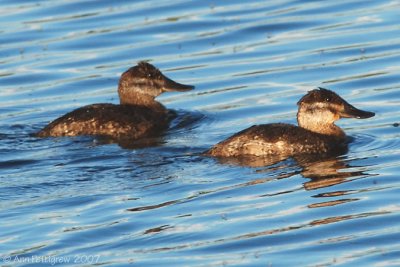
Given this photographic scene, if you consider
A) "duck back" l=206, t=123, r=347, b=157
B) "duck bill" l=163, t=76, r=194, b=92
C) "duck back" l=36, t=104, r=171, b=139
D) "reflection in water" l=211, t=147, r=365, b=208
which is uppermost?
"duck bill" l=163, t=76, r=194, b=92

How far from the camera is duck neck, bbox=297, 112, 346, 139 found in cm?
1406

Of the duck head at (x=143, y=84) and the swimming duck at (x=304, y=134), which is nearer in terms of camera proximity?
the swimming duck at (x=304, y=134)

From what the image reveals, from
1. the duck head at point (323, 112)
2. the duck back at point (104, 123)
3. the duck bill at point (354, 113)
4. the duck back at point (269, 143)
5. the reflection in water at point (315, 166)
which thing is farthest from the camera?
the duck back at point (104, 123)

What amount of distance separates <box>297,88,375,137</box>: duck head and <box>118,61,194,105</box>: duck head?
9.02 ft

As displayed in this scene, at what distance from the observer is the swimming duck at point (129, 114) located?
49.1 ft

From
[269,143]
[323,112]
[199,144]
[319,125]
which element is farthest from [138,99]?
[269,143]

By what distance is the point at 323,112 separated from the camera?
46.1 feet

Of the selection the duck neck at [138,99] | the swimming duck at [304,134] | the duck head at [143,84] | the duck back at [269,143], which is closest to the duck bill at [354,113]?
the swimming duck at [304,134]

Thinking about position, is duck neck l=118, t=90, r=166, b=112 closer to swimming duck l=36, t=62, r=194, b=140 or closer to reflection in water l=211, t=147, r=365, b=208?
swimming duck l=36, t=62, r=194, b=140

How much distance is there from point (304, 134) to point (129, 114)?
265 centimetres

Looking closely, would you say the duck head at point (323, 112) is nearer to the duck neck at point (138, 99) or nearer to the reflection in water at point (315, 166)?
the reflection in water at point (315, 166)

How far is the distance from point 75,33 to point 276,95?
508 cm

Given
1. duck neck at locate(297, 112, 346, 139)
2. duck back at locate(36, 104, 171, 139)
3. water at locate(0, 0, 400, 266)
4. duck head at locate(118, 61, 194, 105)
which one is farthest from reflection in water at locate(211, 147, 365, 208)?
duck head at locate(118, 61, 194, 105)

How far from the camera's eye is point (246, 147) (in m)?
13.4
